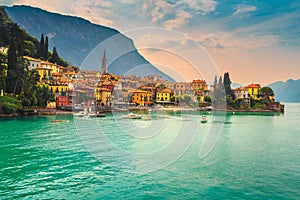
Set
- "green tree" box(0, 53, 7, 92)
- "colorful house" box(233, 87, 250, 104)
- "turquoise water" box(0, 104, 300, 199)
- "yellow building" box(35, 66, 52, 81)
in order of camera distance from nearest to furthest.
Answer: "turquoise water" box(0, 104, 300, 199)
"green tree" box(0, 53, 7, 92)
"yellow building" box(35, 66, 52, 81)
"colorful house" box(233, 87, 250, 104)

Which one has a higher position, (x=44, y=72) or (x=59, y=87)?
(x=44, y=72)

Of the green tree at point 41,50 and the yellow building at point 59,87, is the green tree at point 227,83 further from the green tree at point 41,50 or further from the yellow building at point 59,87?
the green tree at point 41,50

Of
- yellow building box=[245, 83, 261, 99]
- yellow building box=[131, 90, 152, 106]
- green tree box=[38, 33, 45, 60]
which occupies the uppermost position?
green tree box=[38, 33, 45, 60]

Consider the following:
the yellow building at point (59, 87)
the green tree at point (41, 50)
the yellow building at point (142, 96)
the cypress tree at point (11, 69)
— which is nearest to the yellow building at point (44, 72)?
the yellow building at point (59, 87)

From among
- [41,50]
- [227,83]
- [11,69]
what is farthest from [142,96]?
[227,83]

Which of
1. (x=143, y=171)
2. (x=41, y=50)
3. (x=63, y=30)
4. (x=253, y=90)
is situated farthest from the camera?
(x=63, y=30)

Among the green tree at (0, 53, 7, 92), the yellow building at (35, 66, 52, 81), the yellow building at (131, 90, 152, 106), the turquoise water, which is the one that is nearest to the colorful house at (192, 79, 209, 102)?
the turquoise water

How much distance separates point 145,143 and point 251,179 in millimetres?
5780

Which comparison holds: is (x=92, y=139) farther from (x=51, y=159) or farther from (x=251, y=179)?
(x=251, y=179)

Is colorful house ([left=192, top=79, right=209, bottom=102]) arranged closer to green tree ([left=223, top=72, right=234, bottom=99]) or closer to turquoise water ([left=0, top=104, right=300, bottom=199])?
turquoise water ([left=0, top=104, right=300, bottom=199])

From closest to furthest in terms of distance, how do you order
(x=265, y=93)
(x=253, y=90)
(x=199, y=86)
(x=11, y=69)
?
1. (x=199, y=86)
2. (x=11, y=69)
3. (x=253, y=90)
4. (x=265, y=93)

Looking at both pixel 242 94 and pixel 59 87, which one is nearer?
pixel 59 87

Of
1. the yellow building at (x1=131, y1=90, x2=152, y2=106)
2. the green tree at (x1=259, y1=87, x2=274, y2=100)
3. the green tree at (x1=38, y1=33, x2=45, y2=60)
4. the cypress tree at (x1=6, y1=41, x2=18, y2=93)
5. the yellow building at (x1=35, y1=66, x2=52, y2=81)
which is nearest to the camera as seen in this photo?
the yellow building at (x1=131, y1=90, x2=152, y2=106)

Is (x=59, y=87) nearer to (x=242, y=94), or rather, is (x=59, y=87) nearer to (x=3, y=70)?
(x=3, y=70)
